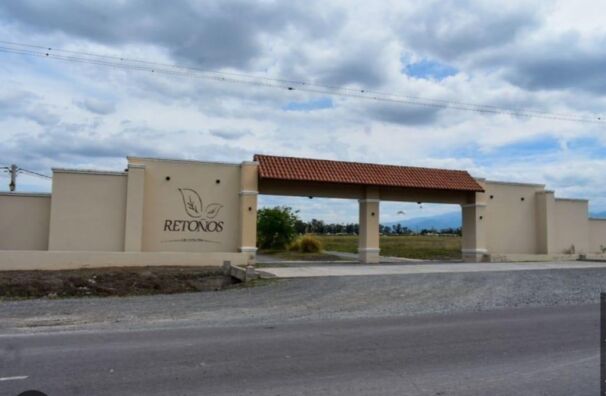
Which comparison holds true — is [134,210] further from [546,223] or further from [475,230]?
[546,223]

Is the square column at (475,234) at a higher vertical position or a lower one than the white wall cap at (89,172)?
lower

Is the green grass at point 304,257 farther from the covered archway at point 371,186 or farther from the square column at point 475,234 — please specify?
the square column at point 475,234

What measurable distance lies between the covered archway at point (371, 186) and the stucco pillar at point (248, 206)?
49cm

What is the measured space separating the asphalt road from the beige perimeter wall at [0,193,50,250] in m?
14.5

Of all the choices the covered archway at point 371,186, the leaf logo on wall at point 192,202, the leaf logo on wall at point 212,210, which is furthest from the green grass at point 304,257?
the leaf logo on wall at point 192,202

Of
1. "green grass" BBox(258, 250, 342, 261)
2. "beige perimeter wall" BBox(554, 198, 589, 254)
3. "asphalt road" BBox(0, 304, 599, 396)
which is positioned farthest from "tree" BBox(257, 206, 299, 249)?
"asphalt road" BBox(0, 304, 599, 396)

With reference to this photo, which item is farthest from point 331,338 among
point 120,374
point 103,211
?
point 103,211

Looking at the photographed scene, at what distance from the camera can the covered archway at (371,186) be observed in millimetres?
25781

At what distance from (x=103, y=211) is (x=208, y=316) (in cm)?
1305

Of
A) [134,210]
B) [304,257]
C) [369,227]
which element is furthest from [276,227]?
[134,210]

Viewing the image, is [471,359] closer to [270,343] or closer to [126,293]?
[270,343]

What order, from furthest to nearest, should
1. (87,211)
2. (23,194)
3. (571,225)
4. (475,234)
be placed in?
(571,225) → (475,234) → (87,211) → (23,194)

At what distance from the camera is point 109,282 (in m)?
18.6

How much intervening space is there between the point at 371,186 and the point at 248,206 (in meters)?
6.63
